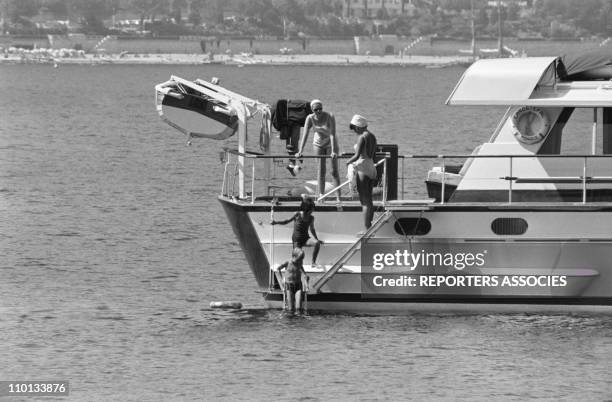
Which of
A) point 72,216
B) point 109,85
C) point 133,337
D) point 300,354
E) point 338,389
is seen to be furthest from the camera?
point 109,85

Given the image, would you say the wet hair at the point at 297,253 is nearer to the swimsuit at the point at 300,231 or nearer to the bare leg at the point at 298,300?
the swimsuit at the point at 300,231

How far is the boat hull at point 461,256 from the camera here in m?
21.6

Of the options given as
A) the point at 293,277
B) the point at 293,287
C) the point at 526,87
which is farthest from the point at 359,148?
the point at 526,87

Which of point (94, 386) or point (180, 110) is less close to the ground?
point (180, 110)

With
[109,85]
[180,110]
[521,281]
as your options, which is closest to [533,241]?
[521,281]

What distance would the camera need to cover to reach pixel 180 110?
23141 mm

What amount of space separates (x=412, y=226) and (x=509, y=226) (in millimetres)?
1466

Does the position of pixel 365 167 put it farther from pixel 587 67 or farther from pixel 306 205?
pixel 587 67

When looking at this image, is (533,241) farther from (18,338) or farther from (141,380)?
(18,338)

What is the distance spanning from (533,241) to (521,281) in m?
0.68

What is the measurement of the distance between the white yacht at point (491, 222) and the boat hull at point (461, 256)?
0.05 ft

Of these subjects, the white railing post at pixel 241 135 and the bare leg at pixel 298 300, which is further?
the white railing post at pixel 241 135

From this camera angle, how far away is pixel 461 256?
2180cm

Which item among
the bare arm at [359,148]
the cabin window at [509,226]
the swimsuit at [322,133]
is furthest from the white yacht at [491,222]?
the swimsuit at [322,133]
